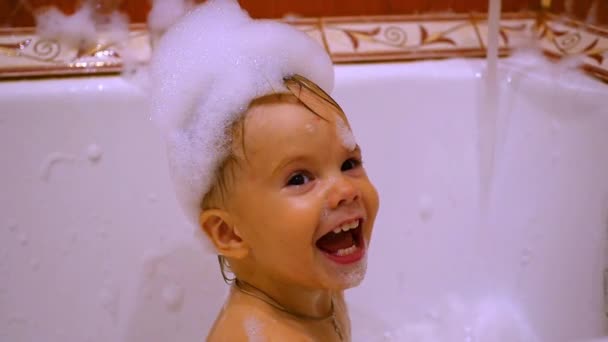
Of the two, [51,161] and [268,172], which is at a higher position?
[268,172]

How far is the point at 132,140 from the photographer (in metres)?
1.04

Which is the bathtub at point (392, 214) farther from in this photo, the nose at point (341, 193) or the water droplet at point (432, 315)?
the nose at point (341, 193)

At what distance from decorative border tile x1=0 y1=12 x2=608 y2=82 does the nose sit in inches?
23.2

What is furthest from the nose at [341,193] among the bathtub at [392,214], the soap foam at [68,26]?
the soap foam at [68,26]

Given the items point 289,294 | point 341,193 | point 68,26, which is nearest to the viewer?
point 341,193

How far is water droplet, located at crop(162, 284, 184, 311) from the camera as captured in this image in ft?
3.43

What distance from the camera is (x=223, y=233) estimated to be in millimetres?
619

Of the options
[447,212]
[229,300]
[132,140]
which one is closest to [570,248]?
[447,212]

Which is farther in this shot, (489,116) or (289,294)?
(489,116)

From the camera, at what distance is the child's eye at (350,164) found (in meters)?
0.59

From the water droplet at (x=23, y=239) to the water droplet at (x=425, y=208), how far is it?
74 centimetres

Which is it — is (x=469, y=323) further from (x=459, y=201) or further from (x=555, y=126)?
(x=555, y=126)

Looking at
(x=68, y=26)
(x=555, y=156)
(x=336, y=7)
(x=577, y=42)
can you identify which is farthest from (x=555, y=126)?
(x=68, y=26)

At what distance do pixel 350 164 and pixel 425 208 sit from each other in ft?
1.94
